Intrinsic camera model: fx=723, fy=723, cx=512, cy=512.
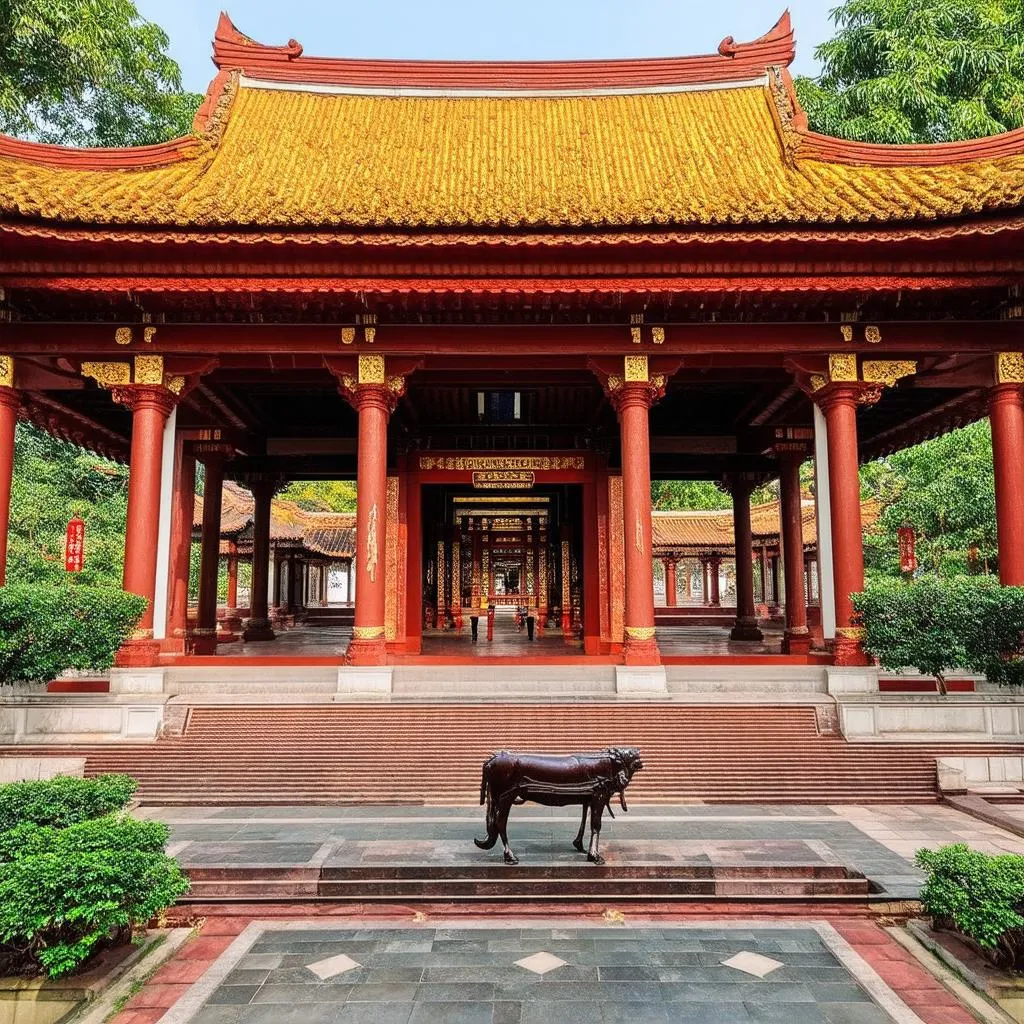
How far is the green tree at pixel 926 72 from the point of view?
2244 cm

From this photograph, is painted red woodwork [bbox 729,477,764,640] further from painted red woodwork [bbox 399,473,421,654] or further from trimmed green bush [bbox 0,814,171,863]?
trimmed green bush [bbox 0,814,171,863]

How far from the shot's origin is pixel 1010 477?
1086 centimetres

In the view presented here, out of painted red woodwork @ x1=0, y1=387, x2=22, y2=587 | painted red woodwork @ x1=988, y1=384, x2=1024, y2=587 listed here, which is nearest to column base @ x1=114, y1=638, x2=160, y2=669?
painted red woodwork @ x1=0, y1=387, x2=22, y2=587

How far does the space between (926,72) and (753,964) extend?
2686 centimetres

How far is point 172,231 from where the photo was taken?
9867 millimetres

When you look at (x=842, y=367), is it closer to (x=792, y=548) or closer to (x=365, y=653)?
(x=792, y=548)

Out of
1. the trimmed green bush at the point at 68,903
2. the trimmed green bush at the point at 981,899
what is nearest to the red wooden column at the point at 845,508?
the trimmed green bush at the point at 981,899

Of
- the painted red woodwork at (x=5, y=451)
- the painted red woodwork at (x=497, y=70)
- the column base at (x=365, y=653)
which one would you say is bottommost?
the column base at (x=365, y=653)

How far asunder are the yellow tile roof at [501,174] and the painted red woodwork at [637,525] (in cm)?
267

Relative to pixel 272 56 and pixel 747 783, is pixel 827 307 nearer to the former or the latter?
pixel 747 783

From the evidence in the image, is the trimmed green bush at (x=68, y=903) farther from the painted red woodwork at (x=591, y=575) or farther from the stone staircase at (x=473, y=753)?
the painted red woodwork at (x=591, y=575)

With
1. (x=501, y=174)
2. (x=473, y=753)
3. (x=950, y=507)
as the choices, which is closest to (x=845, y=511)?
(x=473, y=753)

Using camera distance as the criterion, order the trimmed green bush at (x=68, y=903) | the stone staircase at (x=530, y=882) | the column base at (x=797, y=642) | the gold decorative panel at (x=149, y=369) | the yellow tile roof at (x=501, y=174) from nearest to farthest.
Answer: the trimmed green bush at (x=68, y=903)
the stone staircase at (x=530, y=882)
the yellow tile roof at (x=501, y=174)
the gold decorative panel at (x=149, y=369)
the column base at (x=797, y=642)

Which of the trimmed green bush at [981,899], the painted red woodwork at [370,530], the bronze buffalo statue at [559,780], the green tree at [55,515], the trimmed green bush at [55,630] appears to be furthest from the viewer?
the green tree at [55,515]
